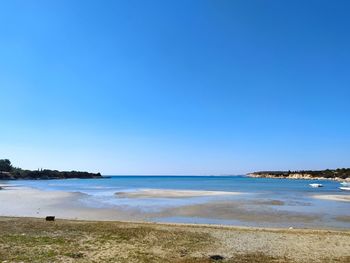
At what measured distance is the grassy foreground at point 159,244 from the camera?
14367 mm

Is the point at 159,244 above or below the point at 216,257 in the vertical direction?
above

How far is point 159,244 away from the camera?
56.3 feet

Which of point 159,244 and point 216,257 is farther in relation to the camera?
point 159,244

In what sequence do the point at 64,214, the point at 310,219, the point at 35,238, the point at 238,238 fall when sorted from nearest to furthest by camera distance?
the point at 35,238 → the point at 238,238 → the point at 310,219 → the point at 64,214

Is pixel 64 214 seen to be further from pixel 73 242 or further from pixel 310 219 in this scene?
pixel 310 219

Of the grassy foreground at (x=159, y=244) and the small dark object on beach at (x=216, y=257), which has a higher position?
the grassy foreground at (x=159, y=244)

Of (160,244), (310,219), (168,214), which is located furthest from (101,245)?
(310,219)

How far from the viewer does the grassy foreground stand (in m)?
14.4

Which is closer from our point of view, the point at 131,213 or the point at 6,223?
the point at 6,223

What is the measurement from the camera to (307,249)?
16656 millimetres

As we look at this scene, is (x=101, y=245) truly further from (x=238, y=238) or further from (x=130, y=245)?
(x=238, y=238)

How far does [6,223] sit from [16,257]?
10.3 metres

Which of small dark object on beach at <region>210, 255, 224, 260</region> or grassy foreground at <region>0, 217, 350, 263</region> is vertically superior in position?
grassy foreground at <region>0, 217, 350, 263</region>

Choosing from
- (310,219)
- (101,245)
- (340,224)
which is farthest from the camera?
(310,219)
